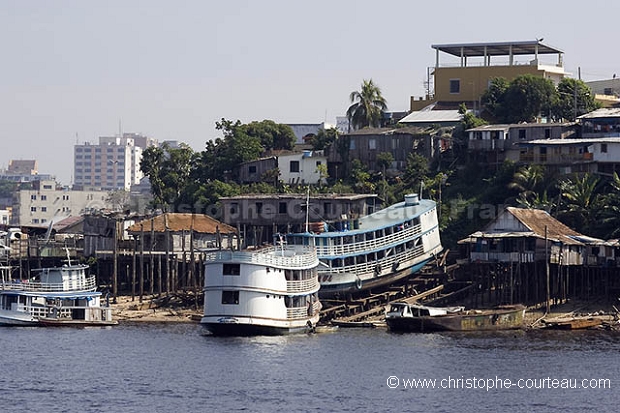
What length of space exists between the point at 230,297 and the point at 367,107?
5687 centimetres

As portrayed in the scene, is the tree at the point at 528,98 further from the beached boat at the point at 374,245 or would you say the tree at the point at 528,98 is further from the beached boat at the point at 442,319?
the beached boat at the point at 442,319

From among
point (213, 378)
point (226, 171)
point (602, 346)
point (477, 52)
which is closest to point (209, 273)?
point (213, 378)

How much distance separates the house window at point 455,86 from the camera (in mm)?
132500

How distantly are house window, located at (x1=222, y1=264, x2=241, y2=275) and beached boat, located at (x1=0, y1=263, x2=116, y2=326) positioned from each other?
43.7ft

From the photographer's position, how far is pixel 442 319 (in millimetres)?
83938

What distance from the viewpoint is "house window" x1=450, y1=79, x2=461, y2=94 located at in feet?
435

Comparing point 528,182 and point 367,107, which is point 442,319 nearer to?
point 528,182

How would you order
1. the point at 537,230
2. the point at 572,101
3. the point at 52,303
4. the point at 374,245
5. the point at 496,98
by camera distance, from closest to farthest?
the point at 52,303, the point at 537,230, the point at 374,245, the point at 572,101, the point at 496,98

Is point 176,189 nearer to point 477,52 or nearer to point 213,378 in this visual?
point 477,52

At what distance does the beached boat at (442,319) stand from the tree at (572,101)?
40.2 meters

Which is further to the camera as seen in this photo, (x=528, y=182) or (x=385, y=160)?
(x=385, y=160)

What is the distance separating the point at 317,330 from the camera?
84.9 m


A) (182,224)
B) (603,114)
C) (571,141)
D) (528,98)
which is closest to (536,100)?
(528,98)

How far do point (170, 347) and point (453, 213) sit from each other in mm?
36179
